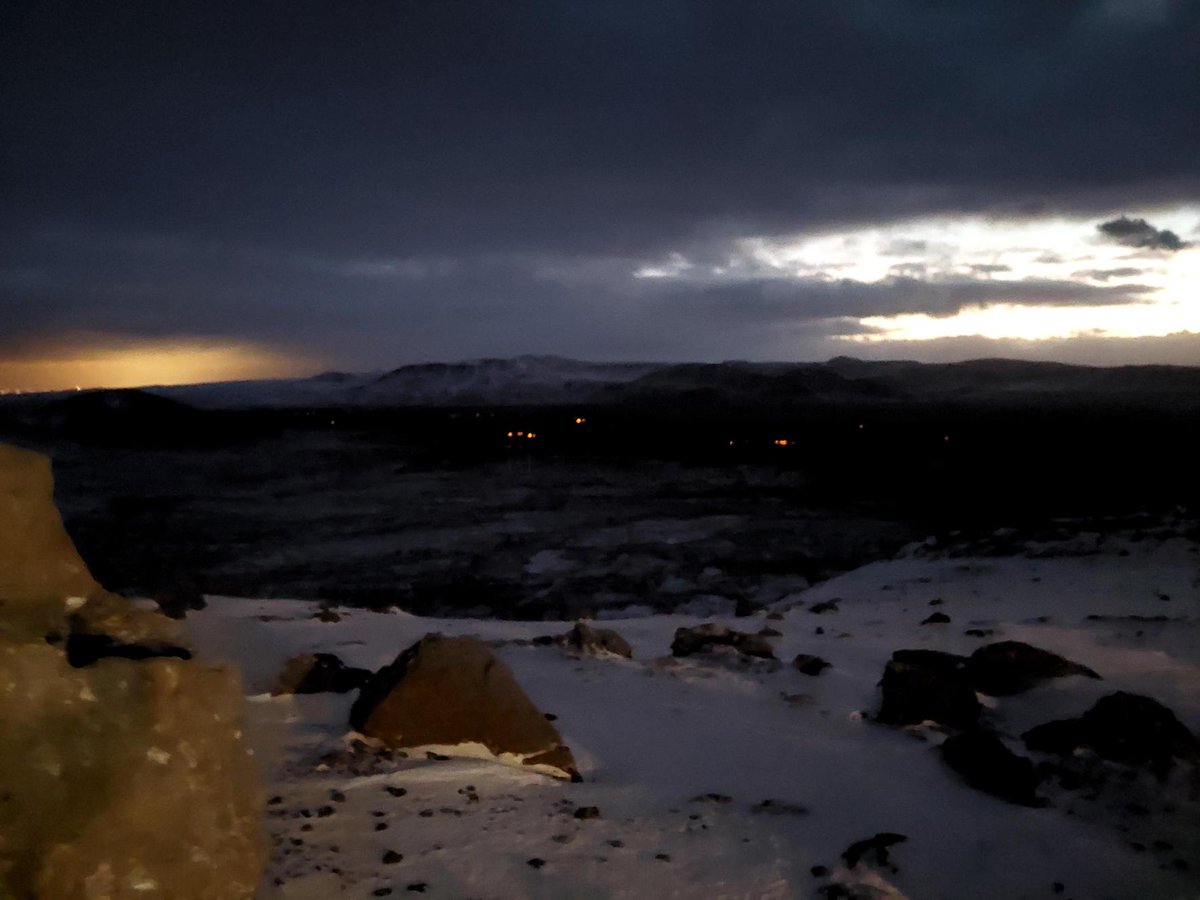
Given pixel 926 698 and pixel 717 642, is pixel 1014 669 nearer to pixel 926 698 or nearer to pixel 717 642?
pixel 926 698

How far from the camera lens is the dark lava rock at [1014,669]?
7090 mm

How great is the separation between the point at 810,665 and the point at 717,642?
123 centimetres

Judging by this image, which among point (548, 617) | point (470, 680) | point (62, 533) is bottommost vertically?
point (548, 617)

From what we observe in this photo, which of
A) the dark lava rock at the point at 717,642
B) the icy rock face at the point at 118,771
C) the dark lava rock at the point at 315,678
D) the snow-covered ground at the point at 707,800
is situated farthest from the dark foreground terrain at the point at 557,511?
the icy rock face at the point at 118,771

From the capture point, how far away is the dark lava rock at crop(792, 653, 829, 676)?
784 cm

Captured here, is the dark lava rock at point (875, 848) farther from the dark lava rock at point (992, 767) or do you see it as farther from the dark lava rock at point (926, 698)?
the dark lava rock at point (926, 698)

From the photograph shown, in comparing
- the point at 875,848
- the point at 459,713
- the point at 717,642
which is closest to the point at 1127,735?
the point at 875,848

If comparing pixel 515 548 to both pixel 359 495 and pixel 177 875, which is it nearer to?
pixel 359 495

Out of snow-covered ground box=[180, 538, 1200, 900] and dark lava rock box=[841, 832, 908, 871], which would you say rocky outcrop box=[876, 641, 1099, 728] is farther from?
dark lava rock box=[841, 832, 908, 871]

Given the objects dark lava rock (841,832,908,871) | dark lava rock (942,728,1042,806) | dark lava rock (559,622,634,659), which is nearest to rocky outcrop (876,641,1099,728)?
dark lava rock (942,728,1042,806)

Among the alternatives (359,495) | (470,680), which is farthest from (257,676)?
(359,495)

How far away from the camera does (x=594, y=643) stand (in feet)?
28.4

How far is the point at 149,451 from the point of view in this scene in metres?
53.7

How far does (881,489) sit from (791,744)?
1231 inches
